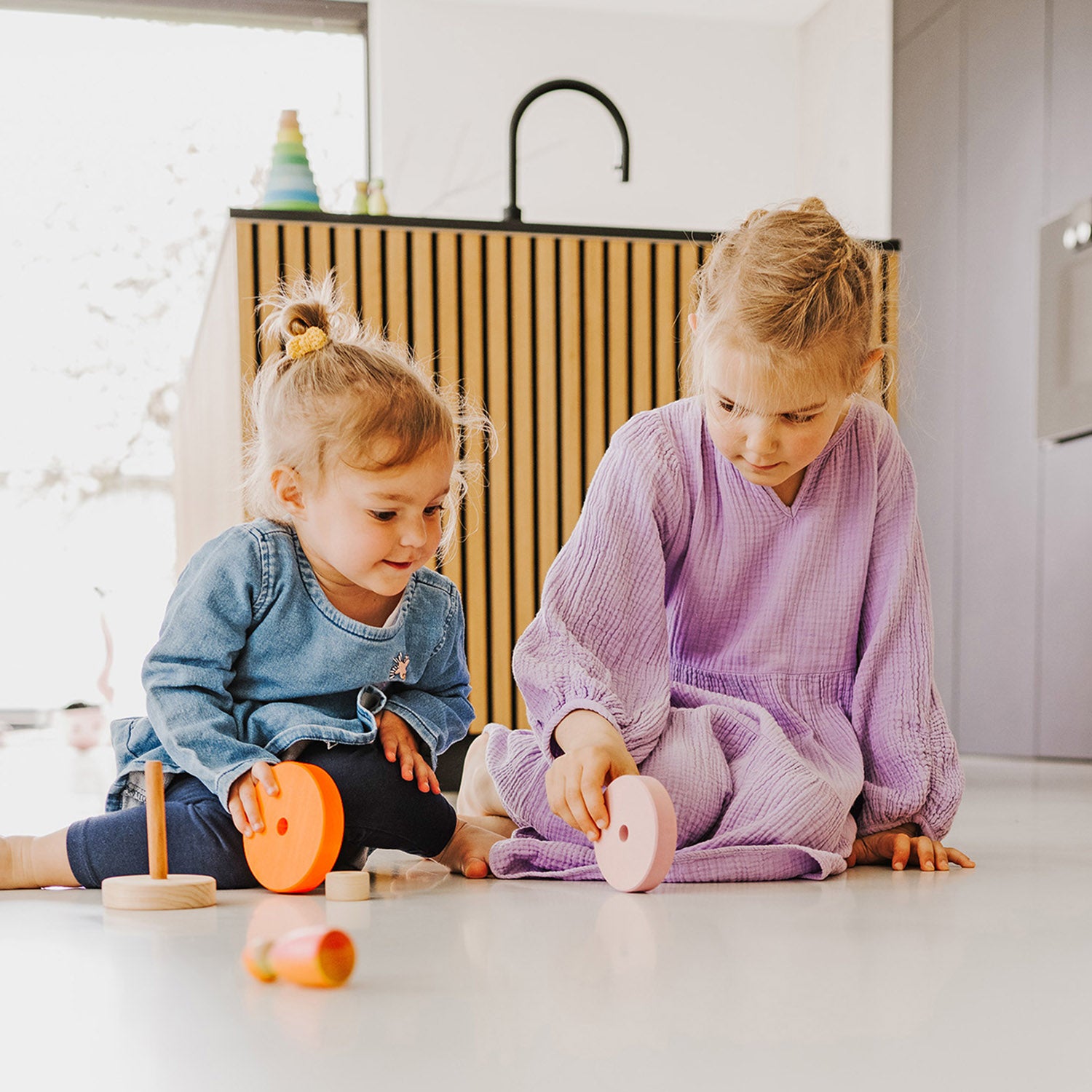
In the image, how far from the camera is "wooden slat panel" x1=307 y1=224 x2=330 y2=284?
2.11 m

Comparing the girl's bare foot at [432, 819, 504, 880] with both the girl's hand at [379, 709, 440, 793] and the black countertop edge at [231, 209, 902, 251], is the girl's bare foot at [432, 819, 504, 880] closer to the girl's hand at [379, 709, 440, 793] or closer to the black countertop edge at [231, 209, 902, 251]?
the girl's hand at [379, 709, 440, 793]

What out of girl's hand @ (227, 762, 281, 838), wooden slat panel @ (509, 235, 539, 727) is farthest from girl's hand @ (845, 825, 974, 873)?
wooden slat panel @ (509, 235, 539, 727)

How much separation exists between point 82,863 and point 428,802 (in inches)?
11.7

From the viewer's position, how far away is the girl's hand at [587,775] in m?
1.09

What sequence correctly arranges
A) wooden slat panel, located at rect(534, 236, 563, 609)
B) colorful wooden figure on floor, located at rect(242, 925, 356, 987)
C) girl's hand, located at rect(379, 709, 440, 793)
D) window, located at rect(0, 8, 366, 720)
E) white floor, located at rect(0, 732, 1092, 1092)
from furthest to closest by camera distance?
1. window, located at rect(0, 8, 366, 720)
2. wooden slat panel, located at rect(534, 236, 563, 609)
3. girl's hand, located at rect(379, 709, 440, 793)
4. colorful wooden figure on floor, located at rect(242, 925, 356, 987)
5. white floor, located at rect(0, 732, 1092, 1092)

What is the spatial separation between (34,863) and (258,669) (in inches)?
9.7

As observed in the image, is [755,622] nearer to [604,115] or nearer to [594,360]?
[594,360]

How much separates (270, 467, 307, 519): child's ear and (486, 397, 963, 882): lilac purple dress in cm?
24

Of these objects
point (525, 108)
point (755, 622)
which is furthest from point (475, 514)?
point (755, 622)

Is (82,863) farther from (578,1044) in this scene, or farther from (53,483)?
(53,483)

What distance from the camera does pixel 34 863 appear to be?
3.95 ft

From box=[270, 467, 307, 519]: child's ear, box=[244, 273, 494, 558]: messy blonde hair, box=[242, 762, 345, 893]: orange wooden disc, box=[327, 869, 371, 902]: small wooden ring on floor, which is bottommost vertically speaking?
box=[327, 869, 371, 902]: small wooden ring on floor

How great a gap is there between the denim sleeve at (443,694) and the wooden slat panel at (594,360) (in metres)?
0.91

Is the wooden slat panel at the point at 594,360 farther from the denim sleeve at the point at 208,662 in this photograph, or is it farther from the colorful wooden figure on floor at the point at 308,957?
the colorful wooden figure on floor at the point at 308,957
